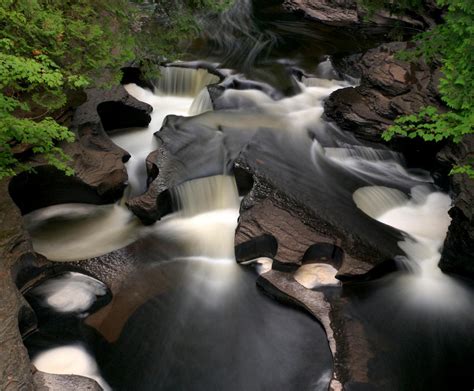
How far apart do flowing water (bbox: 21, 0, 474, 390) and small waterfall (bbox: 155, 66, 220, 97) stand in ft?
6.22

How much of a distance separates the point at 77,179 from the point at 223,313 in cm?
364

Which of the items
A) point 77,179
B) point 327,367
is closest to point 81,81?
point 77,179

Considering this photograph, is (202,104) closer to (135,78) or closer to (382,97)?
(135,78)

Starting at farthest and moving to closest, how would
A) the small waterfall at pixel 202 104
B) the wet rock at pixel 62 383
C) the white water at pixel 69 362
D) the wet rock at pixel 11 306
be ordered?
1. the small waterfall at pixel 202 104
2. the white water at pixel 69 362
3. the wet rock at pixel 62 383
4. the wet rock at pixel 11 306

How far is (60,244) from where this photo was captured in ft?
22.9

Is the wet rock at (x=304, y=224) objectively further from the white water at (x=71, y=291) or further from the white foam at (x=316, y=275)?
the white water at (x=71, y=291)

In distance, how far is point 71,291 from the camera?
6250 millimetres

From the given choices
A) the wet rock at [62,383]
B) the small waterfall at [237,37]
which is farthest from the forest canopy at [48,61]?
the small waterfall at [237,37]

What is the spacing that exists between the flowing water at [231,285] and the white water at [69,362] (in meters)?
0.02

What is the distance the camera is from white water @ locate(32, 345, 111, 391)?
5121 millimetres

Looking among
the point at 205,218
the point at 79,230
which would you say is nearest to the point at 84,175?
the point at 79,230

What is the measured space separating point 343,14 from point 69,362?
660 inches

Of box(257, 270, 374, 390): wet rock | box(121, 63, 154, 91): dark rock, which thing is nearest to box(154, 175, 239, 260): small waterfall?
box(257, 270, 374, 390): wet rock

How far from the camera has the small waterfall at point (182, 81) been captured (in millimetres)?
11383
